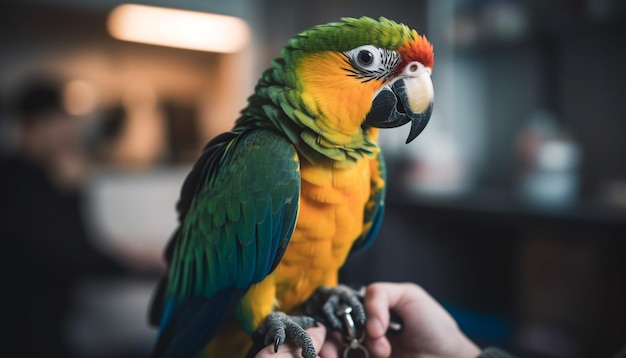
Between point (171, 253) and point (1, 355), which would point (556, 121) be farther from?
point (1, 355)

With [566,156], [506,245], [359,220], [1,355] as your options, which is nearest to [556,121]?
[566,156]

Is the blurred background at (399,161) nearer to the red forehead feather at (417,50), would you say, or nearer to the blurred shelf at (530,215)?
the blurred shelf at (530,215)

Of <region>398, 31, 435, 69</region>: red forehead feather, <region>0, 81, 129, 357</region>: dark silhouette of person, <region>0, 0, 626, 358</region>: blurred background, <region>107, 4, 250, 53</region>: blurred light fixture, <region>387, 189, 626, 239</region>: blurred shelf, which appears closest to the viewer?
<region>398, 31, 435, 69</region>: red forehead feather

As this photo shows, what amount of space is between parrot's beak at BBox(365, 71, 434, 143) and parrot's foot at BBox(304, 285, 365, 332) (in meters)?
0.14

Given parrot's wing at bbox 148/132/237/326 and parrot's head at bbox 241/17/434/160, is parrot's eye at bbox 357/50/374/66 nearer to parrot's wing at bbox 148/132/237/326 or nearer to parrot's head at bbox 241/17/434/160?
parrot's head at bbox 241/17/434/160

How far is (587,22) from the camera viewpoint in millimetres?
1397

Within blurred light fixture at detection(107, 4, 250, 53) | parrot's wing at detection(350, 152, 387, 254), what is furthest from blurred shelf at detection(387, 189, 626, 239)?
blurred light fixture at detection(107, 4, 250, 53)

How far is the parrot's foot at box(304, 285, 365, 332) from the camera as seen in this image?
0.39 m

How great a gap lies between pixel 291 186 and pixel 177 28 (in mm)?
1442

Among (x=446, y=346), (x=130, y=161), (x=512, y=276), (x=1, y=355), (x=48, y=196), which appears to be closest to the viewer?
(x=446, y=346)

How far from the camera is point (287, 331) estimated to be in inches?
14.7

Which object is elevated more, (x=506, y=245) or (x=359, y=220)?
(x=359, y=220)

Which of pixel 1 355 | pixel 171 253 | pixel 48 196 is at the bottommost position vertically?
pixel 1 355

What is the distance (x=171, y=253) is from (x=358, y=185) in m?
0.19
